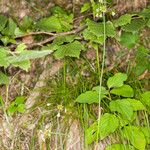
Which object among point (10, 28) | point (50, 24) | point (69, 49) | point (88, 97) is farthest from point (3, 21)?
point (88, 97)

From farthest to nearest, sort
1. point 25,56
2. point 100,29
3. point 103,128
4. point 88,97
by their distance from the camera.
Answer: point 100,29, point 88,97, point 103,128, point 25,56

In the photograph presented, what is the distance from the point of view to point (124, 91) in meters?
1.79

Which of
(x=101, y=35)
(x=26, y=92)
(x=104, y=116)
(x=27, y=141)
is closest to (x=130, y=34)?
(x=101, y=35)

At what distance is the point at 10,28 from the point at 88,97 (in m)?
0.63

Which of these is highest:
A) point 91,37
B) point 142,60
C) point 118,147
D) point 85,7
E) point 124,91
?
point 85,7

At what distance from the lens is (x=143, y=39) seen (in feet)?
6.75

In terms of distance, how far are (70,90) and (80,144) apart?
0.30 metres

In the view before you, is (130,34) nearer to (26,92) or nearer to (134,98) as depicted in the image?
(134,98)

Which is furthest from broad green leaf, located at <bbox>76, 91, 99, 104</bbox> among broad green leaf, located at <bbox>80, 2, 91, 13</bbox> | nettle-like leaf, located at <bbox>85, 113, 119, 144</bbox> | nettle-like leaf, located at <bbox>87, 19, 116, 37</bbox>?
broad green leaf, located at <bbox>80, 2, 91, 13</bbox>

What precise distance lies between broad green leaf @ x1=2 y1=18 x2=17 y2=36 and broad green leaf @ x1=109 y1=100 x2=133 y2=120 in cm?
72

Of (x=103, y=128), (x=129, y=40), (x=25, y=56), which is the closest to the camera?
(x=25, y=56)

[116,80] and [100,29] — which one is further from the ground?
[100,29]

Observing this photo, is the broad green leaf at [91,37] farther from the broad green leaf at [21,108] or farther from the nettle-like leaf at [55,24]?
the broad green leaf at [21,108]

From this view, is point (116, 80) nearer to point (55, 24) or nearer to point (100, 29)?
point (100, 29)
